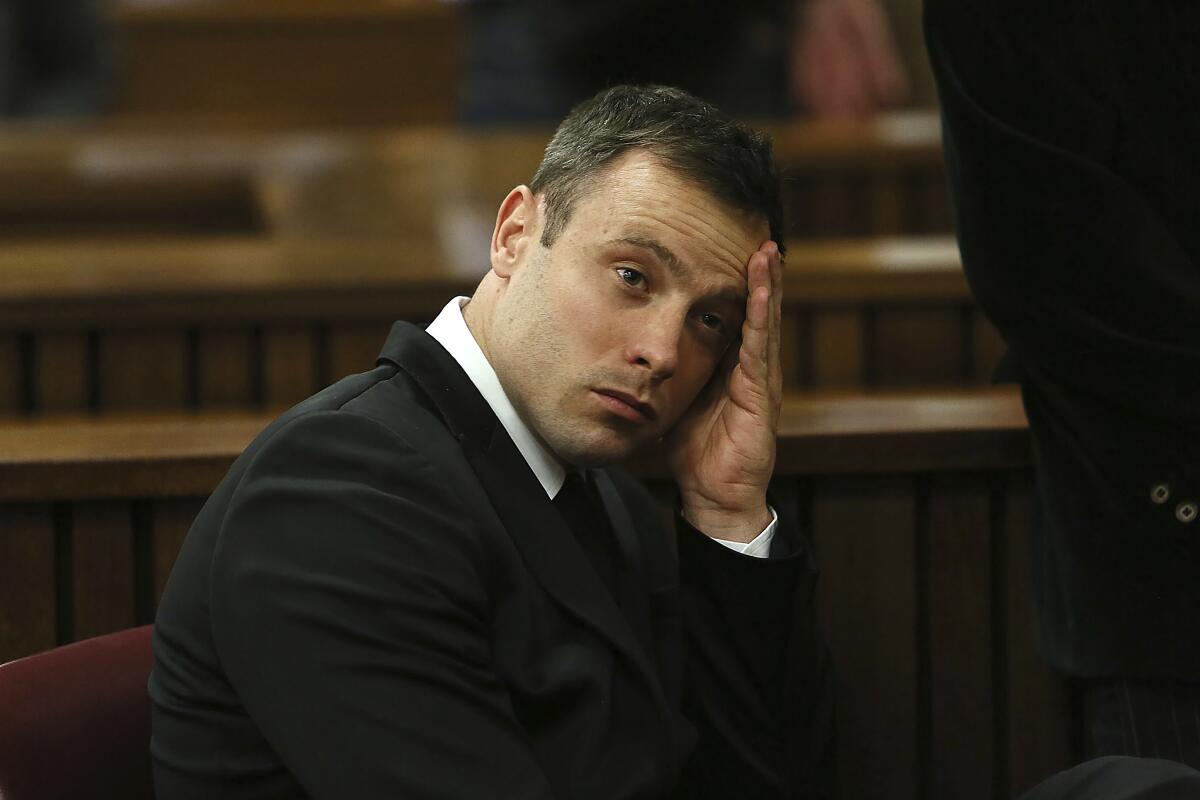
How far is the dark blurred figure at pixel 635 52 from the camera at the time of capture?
11.1ft

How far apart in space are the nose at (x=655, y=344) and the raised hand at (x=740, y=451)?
0.15m

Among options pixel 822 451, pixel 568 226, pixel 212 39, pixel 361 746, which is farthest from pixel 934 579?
pixel 212 39

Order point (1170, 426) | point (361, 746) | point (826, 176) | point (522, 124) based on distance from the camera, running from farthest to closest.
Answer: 1. point (826, 176)
2. point (522, 124)
3. point (1170, 426)
4. point (361, 746)

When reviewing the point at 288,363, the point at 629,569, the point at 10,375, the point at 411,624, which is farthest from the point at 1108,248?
the point at 10,375

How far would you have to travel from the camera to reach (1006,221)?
1.51 m

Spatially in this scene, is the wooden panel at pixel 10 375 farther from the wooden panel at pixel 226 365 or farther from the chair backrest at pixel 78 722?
the chair backrest at pixel 78 722

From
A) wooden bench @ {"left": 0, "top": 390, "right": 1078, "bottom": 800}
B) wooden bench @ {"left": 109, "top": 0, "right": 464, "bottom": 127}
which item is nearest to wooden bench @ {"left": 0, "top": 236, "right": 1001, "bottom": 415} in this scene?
wooden bench @ {"left": 0, "top": 390, "right": 1078, "bottom": 800}

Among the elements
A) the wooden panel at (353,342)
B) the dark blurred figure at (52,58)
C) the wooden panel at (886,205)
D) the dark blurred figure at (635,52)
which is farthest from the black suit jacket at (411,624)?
the dark blurred figure at (52,58)

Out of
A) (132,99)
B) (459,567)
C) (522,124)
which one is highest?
(459,567)

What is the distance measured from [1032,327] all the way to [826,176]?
2.51 metres

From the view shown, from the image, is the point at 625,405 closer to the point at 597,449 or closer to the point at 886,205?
the point at 597,449

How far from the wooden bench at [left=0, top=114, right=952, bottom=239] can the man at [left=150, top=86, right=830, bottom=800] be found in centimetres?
206

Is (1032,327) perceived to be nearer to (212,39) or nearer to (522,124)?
(522,124)

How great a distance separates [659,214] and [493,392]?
20 centimetres
